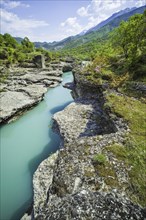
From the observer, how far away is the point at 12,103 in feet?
107

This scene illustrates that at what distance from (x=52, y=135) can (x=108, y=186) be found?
1645 cm

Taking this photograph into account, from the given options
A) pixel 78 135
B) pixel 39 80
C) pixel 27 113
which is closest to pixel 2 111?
pixel 27 113

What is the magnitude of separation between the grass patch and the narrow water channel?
8714 mm

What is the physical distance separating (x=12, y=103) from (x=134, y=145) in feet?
83.1

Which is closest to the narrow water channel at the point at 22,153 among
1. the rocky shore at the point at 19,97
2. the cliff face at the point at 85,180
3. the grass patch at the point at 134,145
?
the rocky shore at the point at 19,97

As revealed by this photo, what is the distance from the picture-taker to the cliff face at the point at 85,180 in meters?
6.41

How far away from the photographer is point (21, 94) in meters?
37.5

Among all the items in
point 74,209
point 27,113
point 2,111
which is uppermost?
point 74,209

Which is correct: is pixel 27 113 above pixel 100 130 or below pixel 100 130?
below

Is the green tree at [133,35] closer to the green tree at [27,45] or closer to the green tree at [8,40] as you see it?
the green tree at [8,40]

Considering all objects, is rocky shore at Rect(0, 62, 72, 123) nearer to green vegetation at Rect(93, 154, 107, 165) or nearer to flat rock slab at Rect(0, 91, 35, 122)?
flat rock slab at Rect(0, 91, 35, 122)

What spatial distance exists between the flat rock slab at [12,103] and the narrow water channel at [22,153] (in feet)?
5.45

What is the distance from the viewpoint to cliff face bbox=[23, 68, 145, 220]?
6.41m

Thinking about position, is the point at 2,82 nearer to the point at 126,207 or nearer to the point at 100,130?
the point at 100,130
